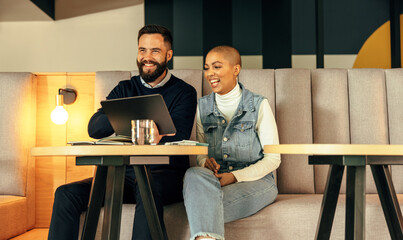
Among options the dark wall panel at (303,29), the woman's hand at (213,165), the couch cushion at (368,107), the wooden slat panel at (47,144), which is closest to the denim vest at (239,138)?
the woman's hand at (213,165)

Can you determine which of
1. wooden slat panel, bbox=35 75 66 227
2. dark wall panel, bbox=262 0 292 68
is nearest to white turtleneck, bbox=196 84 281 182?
wooden slat panel, bbox=35 75 66 227

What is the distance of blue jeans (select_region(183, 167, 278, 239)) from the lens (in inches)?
53.4

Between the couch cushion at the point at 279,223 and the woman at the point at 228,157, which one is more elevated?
the woman at the point at 228,157

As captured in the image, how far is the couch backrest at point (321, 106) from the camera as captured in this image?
6.97ft

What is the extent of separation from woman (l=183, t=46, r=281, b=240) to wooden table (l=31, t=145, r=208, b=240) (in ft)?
0.49

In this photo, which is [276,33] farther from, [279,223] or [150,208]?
[150,208]

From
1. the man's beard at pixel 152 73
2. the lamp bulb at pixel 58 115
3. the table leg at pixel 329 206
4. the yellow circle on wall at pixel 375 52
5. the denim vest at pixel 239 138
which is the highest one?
the yellow circle on wall at pixel 375 52

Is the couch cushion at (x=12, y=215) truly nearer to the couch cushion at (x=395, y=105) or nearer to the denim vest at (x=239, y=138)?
the denim vest at (x=239, y=138)

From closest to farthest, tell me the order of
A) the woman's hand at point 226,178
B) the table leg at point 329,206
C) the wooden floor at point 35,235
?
1. the table leg at point 329,206
2. the woman's hand at point 226,178
3. the wooden floor at point 35,235

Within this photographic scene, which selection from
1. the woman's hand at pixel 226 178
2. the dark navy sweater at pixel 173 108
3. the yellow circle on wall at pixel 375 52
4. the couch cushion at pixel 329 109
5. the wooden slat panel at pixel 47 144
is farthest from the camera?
the yellow circle on wall at pixel 375 52

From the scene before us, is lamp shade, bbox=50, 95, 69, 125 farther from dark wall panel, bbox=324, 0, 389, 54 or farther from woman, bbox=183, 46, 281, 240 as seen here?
dark wall panel, bbox=324, 0, 389, 54

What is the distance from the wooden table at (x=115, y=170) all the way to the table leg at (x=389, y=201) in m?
0.63

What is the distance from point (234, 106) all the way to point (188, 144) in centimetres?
75

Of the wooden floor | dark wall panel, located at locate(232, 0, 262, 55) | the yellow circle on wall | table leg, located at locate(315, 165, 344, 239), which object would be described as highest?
dark wall panel, located at locate(232, 0, 262, 55)
